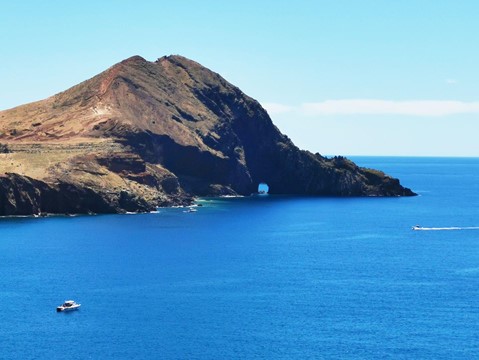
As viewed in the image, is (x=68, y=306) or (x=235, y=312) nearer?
(x=68, y=306)

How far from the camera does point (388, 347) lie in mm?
134000

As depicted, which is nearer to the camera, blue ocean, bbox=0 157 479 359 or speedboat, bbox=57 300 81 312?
blue ocean, bbox=0 157 479 359

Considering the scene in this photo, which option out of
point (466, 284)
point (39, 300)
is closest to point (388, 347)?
point (466, 284)

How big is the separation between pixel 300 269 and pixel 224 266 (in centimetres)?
1668

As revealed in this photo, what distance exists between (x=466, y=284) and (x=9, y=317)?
88643mm

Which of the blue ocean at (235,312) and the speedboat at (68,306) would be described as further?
the speedboat at (68,306)

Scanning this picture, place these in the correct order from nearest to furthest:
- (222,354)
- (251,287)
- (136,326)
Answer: (222,354) → (136,326) → (251,287)

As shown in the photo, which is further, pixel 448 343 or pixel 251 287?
pixel 251 287

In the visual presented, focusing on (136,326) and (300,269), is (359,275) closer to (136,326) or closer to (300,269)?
(300,269)

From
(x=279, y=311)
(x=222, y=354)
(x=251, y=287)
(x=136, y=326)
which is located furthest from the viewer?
(x=251, y=287)

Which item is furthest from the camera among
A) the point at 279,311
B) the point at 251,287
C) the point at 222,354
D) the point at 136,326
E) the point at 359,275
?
the point at 359,275

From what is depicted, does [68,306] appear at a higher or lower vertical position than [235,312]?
higher

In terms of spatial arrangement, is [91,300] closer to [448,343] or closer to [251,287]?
[251,287]

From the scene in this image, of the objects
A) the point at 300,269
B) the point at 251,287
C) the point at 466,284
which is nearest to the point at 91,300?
the point at 251,287
